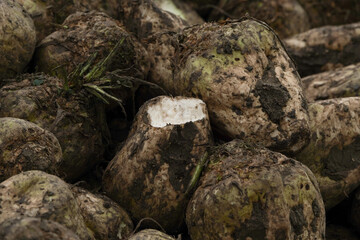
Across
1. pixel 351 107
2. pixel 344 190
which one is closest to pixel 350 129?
pixel 351 107

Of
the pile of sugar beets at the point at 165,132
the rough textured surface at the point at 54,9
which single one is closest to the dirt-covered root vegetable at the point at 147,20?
the pile of sugar beets at the point at 165,132

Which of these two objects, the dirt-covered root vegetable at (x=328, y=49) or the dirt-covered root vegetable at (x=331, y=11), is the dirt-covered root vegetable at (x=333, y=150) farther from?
the dirt-covered root vegetable at (x=331, y=11)

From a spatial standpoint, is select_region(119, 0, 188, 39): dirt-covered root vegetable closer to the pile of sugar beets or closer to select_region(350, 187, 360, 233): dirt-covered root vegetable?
→ the pile of sugar beets

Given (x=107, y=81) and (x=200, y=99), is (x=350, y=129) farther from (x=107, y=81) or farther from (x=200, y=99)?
(x=107, y=81)

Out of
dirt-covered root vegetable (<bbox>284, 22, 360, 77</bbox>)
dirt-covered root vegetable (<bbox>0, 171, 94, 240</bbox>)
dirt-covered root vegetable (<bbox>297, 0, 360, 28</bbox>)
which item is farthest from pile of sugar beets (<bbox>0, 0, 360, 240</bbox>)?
dirt-covered root vegetable (<bbox>297, 0, 360, 28</bbox>)

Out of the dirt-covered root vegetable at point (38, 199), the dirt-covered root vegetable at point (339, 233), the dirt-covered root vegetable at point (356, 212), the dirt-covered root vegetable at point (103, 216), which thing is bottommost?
the dirt-covered root vegetable at point (339, 233)

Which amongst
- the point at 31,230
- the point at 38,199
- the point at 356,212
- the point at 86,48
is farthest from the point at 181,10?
the point at 31,230

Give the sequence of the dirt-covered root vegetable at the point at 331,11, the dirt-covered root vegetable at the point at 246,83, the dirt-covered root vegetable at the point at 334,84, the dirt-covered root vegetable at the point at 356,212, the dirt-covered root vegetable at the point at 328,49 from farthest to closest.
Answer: the dirt-covered root vegetable at the point at 331,11 → the dirt-covered root vegetable at the point at 328,49 → the dirt-covered root vegetable at the point at 334,84 → the dirt-covered root vegetable at the point at 356,212 → the dirt-covered root vegetable at the point at 246,83
